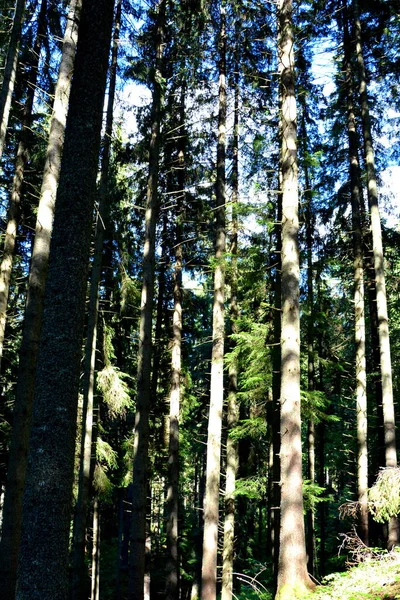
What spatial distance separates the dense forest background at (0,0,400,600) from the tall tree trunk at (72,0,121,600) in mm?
56

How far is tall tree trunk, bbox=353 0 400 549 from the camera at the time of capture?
42.3ft

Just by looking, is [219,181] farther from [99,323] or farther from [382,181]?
[382,181]

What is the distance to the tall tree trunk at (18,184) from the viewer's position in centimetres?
1151

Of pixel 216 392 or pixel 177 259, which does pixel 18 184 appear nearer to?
pixel 177 259

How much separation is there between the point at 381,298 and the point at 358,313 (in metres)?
1.17

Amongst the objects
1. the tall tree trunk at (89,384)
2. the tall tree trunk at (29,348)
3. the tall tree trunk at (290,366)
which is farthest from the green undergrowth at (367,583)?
the tall tree trunk at (89,384)

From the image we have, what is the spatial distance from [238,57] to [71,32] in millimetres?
6338

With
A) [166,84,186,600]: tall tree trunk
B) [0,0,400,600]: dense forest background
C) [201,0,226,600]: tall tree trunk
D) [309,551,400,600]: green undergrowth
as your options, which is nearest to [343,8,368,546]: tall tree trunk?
[0,0,400,600]: dense forest background

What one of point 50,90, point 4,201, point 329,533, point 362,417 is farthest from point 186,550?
point 50,90

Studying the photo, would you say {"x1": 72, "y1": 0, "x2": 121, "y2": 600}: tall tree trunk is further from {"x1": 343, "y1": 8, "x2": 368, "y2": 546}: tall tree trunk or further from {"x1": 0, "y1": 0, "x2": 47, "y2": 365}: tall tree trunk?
{"x1": 343, "y1": 8, "x2": 368, "y2": 546}: tall tree trunk

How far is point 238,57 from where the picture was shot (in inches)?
556

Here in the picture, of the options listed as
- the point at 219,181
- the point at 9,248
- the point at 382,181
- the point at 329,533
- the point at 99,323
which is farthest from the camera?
the point at 329,533

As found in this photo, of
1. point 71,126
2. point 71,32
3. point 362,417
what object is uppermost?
point 71,32

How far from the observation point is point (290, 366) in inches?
294
